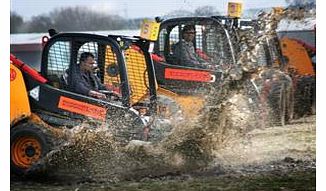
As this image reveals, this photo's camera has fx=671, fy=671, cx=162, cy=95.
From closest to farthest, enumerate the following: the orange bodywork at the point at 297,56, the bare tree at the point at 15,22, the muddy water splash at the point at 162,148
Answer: the bare tree at the point at 15,22 < the muddy water splash at the point at 162,148 < the orange bodywork at the point at 297,56

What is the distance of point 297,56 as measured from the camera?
6281 millimetres

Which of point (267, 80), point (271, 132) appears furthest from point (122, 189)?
point (267, 80)

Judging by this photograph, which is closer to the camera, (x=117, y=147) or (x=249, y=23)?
(x=117, y=147)

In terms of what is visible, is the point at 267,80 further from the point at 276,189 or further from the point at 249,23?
the point at 276,189

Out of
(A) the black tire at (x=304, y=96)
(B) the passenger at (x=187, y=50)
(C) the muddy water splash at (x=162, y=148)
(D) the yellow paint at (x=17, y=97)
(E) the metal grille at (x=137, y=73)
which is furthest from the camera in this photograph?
(B) the passenger at (x=187, y=50)

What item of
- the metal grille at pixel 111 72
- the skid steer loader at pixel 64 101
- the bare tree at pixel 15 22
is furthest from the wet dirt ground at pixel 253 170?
the bare tree at pixel 15 22

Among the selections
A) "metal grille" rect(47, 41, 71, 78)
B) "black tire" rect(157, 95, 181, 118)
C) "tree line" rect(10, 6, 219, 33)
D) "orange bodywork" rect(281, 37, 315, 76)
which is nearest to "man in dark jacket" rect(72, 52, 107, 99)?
"metal grille" rect(47, 41, 71, 78)

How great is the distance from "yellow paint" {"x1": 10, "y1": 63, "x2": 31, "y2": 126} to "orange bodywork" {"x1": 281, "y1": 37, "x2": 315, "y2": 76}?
93.1 inches

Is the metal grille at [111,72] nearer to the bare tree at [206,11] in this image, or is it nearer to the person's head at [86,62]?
the person's head at [86,62]

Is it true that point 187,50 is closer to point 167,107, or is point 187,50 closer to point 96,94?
point 167,107

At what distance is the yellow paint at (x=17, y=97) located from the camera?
201 inches

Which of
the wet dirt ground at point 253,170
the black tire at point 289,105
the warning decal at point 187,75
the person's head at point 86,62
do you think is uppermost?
the person's head at point 86,62

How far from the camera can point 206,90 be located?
5.83 meters

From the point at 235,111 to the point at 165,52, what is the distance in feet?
3.32
